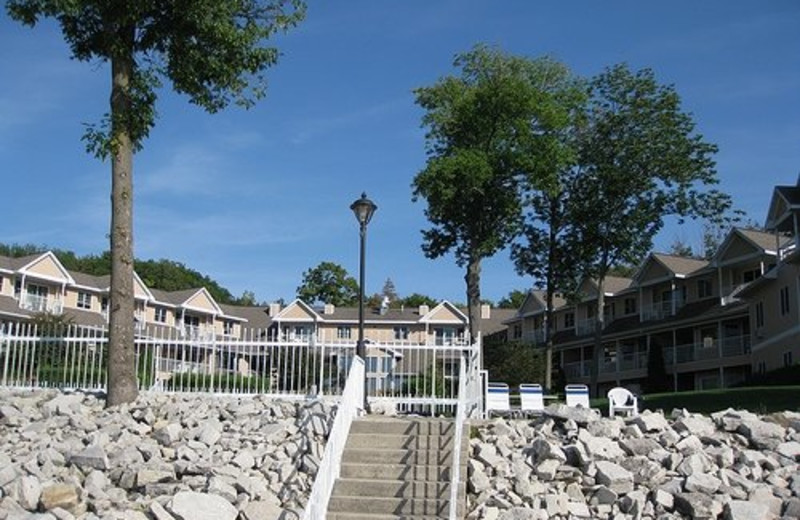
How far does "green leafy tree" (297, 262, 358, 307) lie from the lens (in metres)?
81.6

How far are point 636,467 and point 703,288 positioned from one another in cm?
3971

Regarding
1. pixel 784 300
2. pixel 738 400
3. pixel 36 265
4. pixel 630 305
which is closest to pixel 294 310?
pixel 36 265

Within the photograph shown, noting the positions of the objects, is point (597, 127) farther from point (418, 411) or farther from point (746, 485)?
point (746, 485)

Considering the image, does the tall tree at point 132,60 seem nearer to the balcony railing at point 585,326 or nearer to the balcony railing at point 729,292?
the balcony railing at point 729,292

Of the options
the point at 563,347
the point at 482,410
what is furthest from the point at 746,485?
the point at 563,347

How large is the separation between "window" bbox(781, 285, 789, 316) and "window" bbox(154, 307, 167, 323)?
38.4m

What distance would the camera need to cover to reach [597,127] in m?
43.6

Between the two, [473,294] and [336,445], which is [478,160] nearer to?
[473,294]

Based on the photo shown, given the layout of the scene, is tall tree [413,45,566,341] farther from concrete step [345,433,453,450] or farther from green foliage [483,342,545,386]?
concrete step [345,433,453,450]

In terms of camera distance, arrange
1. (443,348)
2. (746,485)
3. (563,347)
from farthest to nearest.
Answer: (563,347) < (443,348) < (746,485)

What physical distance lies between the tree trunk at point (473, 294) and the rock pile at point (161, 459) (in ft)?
73.9

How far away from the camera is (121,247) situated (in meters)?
16.0

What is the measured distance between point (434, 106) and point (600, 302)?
1229 centimetres

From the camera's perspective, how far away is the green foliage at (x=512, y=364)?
45.1m
